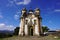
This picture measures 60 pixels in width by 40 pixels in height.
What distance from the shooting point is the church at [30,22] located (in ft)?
137

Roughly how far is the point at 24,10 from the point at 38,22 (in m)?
5.58

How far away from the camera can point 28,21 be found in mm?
42375

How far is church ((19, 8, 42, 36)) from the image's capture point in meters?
41.6

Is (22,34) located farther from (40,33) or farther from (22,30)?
(40,33)

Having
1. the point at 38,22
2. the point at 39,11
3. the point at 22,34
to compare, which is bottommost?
the point at 22,34

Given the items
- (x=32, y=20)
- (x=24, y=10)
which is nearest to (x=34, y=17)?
(x=32, y=20)

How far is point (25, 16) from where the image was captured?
42719 millimetres

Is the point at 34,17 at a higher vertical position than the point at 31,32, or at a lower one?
higher

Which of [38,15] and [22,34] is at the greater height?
[38,15]

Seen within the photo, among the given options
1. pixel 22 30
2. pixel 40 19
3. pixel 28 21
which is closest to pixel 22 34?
pixel 22 30

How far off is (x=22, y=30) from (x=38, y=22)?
17.0ft

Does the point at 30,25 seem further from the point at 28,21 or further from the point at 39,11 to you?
the point at 39,11

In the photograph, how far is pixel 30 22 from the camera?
42.4 m

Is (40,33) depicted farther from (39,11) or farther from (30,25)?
(39,11)
